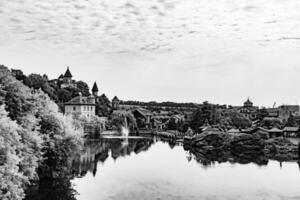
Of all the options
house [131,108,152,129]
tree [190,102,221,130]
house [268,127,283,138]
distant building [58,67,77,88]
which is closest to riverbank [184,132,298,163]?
house [268,127,283,138]

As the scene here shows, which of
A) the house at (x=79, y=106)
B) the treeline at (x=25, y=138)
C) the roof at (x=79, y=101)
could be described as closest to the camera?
the treeline at (x=25, y=138)

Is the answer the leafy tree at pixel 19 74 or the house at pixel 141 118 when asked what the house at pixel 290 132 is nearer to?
the house at pixel 141 118

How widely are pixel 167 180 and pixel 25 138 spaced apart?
11399 millimetres

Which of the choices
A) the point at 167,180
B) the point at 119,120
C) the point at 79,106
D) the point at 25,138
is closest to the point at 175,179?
the point at 167,180

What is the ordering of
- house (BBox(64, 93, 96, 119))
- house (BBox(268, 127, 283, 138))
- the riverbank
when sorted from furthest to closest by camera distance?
house (BBox(64, 93, 96, 119)), house (BBox(268, 127, 283, 138)), the riverbank

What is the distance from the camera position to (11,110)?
16953 millimetres

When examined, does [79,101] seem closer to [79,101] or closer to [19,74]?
[79,101]

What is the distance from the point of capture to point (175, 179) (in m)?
25.4

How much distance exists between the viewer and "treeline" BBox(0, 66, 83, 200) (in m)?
12.6

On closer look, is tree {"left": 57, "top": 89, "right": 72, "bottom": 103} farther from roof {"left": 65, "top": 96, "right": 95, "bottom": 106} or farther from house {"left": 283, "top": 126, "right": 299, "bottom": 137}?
house {"left": 283, "top": 126, "right": 299, "bottom": 137}

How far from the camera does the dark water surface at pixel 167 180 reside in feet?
66.3

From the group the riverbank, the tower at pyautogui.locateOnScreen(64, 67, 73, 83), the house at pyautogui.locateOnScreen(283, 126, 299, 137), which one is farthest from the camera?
the tower at pyautogui.locateOnScreen(64, 67, 73, 83)

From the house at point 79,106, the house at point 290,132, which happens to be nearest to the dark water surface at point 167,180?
the house at point 290,132

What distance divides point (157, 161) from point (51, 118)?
14498 mm
